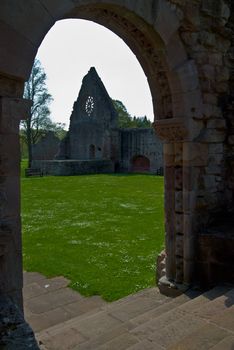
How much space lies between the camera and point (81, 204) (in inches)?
476

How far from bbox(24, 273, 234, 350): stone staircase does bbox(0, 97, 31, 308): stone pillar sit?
34.6 inches

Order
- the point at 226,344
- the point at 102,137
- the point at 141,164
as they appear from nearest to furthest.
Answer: the point at 226,344, the point at 141,164, the point at 102,137

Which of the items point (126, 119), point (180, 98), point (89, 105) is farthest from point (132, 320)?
point (126, 119)

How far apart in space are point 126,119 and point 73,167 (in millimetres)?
33257

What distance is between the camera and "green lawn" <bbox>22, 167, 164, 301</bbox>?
5.34 m

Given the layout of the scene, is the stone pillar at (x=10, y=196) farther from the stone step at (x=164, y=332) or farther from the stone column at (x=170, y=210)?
the stone column at (x=170, y=210)

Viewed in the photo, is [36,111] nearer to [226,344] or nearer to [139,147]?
[139,147]

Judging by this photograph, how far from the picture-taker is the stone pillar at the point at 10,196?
2708 millimetres

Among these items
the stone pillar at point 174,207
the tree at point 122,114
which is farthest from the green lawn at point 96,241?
the tree at point 122,114

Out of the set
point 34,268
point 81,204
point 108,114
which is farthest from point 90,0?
point 108,114

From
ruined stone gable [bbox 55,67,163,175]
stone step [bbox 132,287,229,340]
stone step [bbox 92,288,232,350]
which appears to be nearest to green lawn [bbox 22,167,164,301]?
stone step [bbox 132,287,229,340]

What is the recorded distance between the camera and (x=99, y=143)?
3091 centimetres

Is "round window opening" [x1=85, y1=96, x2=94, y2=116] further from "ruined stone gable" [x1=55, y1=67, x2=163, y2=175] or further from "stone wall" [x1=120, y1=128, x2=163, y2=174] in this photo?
"stone wall" [x1=120, y1=128, x2=163, y2=174]

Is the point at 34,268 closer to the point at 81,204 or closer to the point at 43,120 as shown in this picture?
the point at 81,204
